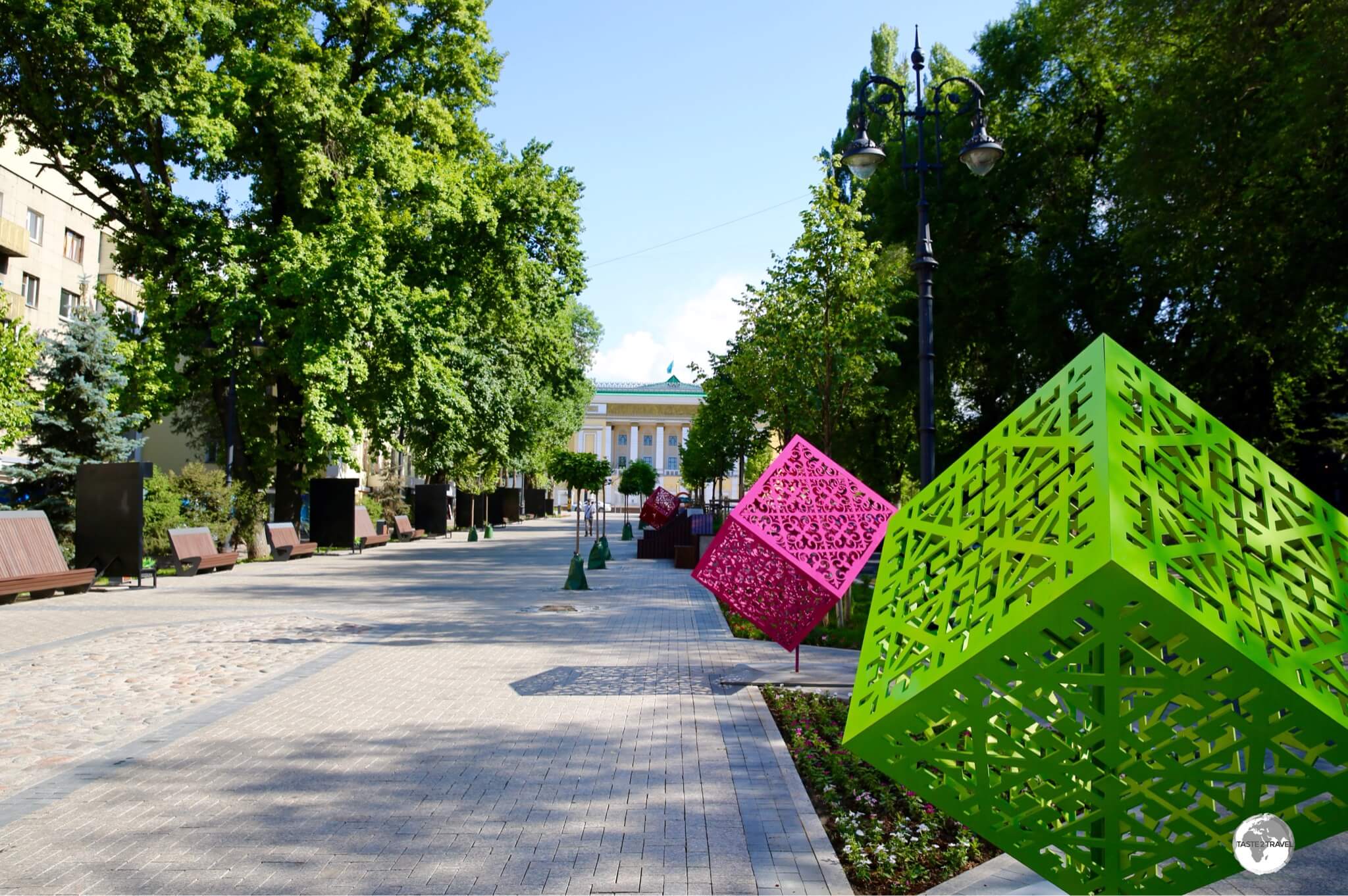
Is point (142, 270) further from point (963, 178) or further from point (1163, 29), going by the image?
point (1163, 29)

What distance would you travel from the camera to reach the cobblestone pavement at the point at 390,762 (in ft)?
14.8

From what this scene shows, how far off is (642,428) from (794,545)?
11590 cm

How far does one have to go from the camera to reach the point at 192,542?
20.1 metres

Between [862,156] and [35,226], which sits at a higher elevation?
[35,226]

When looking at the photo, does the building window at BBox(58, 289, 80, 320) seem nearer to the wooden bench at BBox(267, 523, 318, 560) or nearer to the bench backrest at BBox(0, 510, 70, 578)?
the wooden bench at BBox(267, 523, 318, 560)

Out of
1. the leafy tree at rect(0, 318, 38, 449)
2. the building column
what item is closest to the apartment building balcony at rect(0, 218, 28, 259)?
the leafy tree at rect(0, 318, 38, 449)

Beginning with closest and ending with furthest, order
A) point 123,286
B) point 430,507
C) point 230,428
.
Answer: point 230,428 < point 430,507 < point 123,286

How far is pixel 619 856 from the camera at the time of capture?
466cm

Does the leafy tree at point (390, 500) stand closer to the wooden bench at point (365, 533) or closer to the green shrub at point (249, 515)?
the wooden bench at point (365, 533)

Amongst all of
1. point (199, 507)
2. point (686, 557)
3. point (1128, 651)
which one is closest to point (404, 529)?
point (199, 507)

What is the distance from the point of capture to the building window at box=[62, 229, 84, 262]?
41.2 meters

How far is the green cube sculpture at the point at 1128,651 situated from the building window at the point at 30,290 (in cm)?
4403

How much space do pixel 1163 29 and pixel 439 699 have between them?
16.0m

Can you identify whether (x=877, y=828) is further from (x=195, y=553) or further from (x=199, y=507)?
(x=199, y=507)
